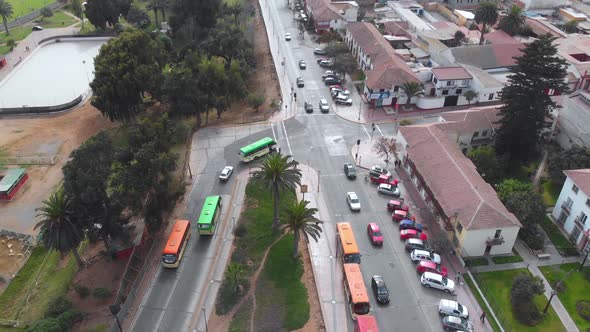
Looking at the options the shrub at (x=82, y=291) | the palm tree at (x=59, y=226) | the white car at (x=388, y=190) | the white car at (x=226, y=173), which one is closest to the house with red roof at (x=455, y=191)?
the white car at (x=388, y=190)

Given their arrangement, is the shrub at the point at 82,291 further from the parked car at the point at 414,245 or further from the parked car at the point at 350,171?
the parked car at the point at 350,171

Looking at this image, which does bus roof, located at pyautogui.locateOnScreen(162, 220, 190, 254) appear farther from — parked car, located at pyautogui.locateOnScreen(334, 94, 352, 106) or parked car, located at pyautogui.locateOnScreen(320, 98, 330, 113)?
parked car, located at pyautogui.locateOnScreen(334, 94, 352, 106)

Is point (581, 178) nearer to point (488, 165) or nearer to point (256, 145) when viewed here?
point (488, 165)

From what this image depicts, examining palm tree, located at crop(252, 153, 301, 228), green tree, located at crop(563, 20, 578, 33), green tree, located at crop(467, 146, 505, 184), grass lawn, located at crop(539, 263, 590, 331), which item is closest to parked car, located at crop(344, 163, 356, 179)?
palm tree, located at crop(252, 153, 301, 228)

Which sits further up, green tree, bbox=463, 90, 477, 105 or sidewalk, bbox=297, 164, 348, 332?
green tree, bbox=463, 90, 477, 105

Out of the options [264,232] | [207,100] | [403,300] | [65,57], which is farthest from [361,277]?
[65,57]

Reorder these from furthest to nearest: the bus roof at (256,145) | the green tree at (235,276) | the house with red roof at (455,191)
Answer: the bus roof at (256,145) < the house with red roof at (455,191) < the green tree at (235,276)
